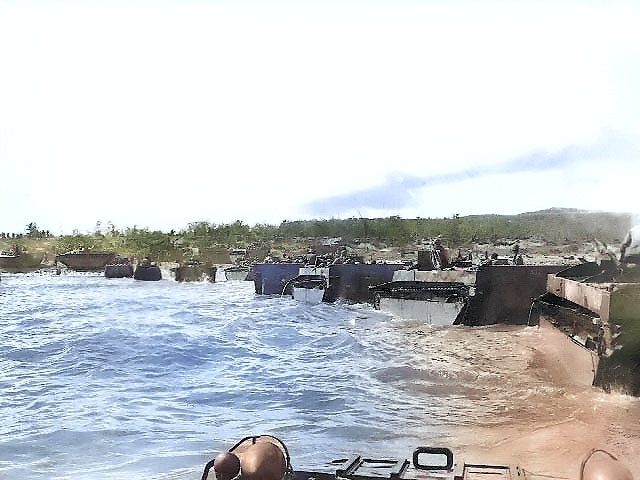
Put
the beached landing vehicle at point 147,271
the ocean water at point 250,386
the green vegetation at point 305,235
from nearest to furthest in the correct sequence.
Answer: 1. the ocean water at point 250,386
2. the green vegetation at point 305,235
3. the beached landing vehicle at point 147,271

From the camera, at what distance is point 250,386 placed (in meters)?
4.27

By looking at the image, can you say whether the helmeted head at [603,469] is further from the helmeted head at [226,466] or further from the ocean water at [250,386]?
the ocean water at [250,386]

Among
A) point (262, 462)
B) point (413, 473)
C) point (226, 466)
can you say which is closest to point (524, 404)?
point (413, 473)

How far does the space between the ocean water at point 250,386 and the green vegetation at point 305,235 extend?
1.12ft

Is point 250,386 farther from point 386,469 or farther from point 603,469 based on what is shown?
point 603,469

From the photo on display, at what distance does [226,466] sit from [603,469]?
1125mm

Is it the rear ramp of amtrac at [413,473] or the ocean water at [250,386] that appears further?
the ocean water at [250,386]

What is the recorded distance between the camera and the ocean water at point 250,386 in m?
3.63

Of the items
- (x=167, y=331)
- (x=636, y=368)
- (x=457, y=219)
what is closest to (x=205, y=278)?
(x=167, y=331)

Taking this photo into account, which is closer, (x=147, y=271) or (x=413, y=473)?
(x=413, y=473)

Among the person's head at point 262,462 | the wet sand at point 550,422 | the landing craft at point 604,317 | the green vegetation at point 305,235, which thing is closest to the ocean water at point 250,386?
the wet sand at point 550,422

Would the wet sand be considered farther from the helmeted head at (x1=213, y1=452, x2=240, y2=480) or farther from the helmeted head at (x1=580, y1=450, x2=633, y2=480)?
the helmeted head at (x1=213, y1=452, x2=240, y2=480)

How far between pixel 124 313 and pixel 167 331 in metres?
0.61

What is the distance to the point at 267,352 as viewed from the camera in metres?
4.75
